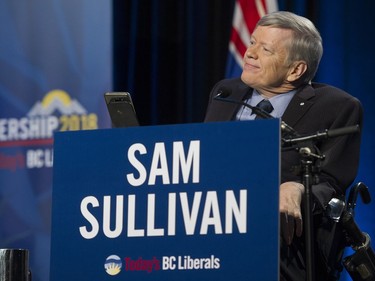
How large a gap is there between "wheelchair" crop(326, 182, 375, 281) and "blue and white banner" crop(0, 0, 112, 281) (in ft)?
7.54

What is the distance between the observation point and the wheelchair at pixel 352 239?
2832 mm

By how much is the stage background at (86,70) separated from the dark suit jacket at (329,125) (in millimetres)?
1805

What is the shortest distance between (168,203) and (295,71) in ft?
3.89

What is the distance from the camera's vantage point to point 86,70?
5.18 meters

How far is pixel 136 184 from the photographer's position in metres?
2.41

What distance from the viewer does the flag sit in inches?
195

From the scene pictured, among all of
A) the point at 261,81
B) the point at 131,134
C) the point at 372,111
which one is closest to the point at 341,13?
the point at 372,111

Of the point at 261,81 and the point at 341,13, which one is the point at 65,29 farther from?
the point at 261,81

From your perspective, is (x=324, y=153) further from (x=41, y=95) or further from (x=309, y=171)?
(x=41, y=95)

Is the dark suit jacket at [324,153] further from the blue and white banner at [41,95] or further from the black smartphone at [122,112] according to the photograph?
the blue and white banner at [41,95]

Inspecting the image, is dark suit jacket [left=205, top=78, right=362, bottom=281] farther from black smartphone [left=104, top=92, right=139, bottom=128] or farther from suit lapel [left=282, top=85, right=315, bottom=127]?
black smartphone [left=104, top=92, right=139, bottom=128]

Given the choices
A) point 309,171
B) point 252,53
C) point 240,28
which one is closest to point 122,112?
point 309,171

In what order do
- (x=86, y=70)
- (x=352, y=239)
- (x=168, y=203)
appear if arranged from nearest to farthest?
(x=168, y=203)
(x=352, y=239)
(x=86, y=70)

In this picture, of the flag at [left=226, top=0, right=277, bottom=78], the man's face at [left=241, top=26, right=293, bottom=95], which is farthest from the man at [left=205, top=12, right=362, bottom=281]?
the flag at [left=226, top=0, right=277, bottom=78]
